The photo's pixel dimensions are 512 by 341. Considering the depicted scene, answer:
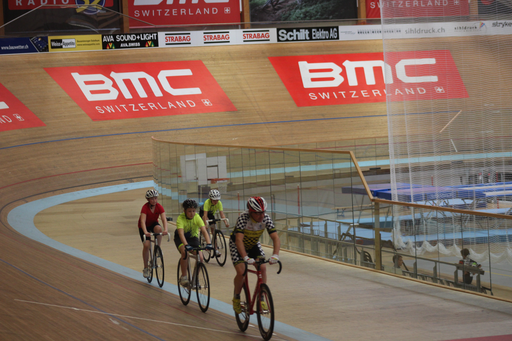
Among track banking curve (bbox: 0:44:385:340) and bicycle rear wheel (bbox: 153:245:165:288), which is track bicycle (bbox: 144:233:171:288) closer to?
bicycle rear wheel (bbox: 153:245:165:288)

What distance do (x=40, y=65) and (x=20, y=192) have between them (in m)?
5.79

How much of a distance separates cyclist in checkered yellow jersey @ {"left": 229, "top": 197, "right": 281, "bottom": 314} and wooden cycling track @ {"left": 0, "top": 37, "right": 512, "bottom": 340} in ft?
1.85

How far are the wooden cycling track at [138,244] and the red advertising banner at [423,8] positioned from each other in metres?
3.67

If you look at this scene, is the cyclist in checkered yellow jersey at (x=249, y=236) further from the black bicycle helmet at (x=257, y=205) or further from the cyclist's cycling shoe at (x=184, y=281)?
the cyclist's cycling shoe at (x=184, y=281)

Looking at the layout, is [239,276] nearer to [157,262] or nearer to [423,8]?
[157,262]

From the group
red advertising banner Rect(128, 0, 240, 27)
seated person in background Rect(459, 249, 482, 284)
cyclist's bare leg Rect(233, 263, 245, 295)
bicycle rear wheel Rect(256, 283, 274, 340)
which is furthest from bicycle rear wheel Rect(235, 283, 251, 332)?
red advertising banner Rect(128, 0, 240, 27)

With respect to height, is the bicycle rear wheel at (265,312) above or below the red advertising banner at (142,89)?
below

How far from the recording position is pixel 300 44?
68.3 ft

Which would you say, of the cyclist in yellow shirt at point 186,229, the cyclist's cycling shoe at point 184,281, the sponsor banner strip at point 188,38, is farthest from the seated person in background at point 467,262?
the sponsor banner strip at point 188,38

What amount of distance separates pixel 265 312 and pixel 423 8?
17.5 ft

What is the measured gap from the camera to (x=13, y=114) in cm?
1570

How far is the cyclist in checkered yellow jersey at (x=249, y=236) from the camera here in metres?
4.52

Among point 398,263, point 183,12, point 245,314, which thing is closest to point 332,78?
point 183,12

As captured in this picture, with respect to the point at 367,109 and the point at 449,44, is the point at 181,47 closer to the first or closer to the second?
the point at 367,109
